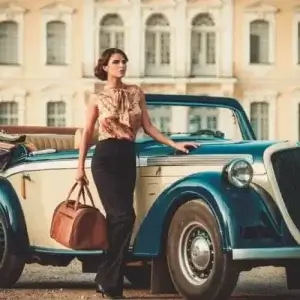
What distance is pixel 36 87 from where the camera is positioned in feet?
162

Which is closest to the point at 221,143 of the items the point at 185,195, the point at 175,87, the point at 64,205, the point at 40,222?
the point at 185,195

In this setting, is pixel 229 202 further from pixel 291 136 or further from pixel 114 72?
pixel 291 136

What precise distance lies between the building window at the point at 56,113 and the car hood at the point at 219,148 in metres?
39.6

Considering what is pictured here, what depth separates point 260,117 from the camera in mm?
50281

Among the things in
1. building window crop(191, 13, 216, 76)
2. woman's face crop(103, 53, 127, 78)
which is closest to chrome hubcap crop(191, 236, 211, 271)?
woman's face crop(103, 53, 127, 78)

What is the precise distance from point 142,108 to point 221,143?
1.82 feet

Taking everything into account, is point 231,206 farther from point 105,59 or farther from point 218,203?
point 105,59

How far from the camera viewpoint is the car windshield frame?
404 inches

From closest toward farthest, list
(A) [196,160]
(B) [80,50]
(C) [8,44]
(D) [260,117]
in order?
(A) [196,160] < (B) [80,50] < (C) [8,44] < (D) [260,117]

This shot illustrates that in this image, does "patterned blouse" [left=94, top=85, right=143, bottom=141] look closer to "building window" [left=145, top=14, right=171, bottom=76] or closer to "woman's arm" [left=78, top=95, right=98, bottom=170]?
"woman's arm" [left=78, top=95, right=98, bottom=170]

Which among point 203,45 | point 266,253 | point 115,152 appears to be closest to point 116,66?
point 115,152

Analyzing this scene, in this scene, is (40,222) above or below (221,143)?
below

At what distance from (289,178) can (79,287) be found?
2789 mm

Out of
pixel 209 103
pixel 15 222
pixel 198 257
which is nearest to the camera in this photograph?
pixel 198 257
